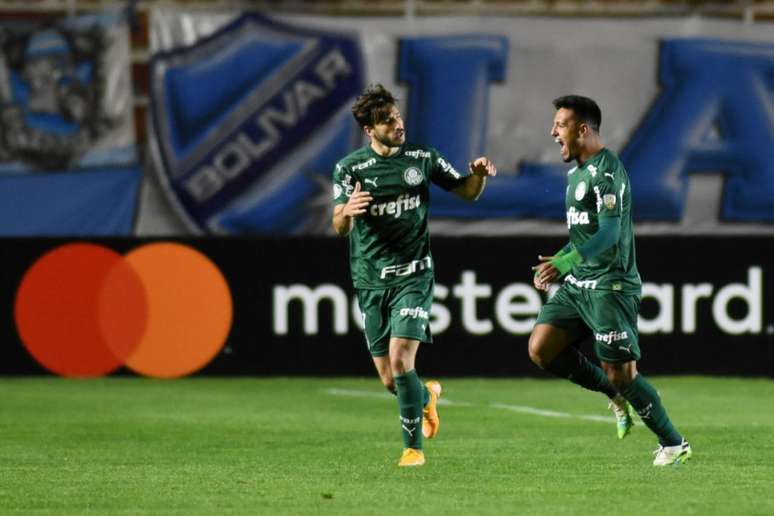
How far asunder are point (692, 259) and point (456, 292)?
2.14 metres

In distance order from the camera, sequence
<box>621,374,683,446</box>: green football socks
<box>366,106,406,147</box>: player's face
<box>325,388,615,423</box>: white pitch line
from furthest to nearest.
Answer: <box>325,388,615,423</box>: white pitch line → <box>366,106,406,147</box>: player's face → <box>621,374,683,446</box>: green football socks

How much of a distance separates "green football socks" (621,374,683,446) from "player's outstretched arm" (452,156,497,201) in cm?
133

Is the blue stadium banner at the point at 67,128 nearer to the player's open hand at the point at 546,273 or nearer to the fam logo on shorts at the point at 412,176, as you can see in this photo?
the fam logo on shorts at the point at 412,176

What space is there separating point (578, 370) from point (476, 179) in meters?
1.18

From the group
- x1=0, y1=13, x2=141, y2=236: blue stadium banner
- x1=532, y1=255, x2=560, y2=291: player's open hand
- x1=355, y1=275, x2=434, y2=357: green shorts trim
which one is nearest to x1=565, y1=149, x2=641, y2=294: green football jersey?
x1=532, y1=255, x2=560, y2=291: player's open hand

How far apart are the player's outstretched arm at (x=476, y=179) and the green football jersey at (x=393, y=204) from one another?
0.14 meters

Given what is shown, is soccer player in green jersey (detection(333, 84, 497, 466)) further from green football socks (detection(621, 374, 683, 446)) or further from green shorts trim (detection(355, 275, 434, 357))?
green football socks (detection(621, 374, 683, 446))

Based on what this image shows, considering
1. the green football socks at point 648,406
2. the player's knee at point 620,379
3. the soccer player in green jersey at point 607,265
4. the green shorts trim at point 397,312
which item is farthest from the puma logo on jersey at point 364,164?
the green football socks at point 648,406

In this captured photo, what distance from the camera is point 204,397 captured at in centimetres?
1482

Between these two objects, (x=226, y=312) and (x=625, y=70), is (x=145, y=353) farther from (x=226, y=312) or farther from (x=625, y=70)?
(x=625, y=70)

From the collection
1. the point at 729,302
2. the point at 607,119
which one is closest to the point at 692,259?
the point at 729,302

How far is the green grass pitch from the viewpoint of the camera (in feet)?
26.8

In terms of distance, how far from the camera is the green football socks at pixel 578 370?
32.5 ft

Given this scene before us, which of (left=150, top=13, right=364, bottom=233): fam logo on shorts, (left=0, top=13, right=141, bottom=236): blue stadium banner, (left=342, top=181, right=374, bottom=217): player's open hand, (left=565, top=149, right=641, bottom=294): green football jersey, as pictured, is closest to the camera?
(left=565, top=149, right=641, bottom=294): green football jersey
